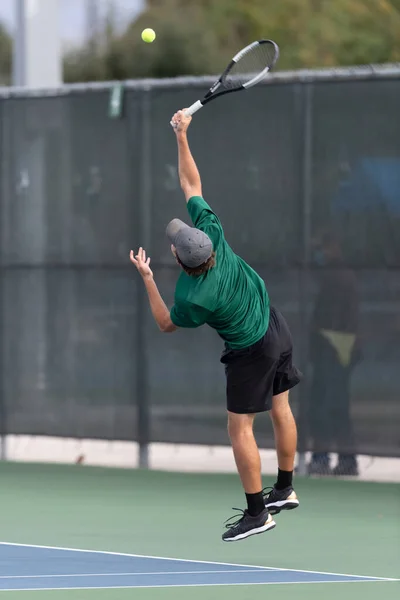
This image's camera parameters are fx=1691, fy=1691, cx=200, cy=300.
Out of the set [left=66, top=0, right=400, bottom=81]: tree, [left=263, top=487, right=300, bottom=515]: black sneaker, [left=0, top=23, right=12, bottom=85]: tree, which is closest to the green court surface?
[left=263, top=487, right=300, bottom=515]: black sneaker

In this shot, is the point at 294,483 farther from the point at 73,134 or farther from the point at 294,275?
the point at 73,134

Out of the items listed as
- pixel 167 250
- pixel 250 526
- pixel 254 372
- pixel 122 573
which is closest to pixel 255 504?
pixel 250 526

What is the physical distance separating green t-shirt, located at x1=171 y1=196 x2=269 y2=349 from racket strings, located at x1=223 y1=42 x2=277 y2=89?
4.44ft

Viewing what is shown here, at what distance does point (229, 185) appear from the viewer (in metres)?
11.5

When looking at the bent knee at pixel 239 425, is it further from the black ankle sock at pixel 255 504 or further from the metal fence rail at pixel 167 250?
the metal fence rail at pixel 167 250

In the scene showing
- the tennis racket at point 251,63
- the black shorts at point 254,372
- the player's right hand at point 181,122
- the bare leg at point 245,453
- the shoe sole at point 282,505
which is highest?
the tennis racket at point 251,63

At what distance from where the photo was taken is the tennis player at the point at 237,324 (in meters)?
8.29

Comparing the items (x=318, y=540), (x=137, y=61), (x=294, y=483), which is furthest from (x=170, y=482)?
(x=137, y=61)

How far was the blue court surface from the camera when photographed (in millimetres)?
7898

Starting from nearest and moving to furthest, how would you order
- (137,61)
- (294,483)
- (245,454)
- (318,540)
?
(245,454) → (318,540) → (294,483) → (137,61)

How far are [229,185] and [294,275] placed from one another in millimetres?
772

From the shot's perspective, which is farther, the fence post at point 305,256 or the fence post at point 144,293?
the fence post at point 144,293

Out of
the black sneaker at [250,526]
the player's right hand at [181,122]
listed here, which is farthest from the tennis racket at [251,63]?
the black sneaker at [250,526]

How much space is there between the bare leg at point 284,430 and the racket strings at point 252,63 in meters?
1.92
